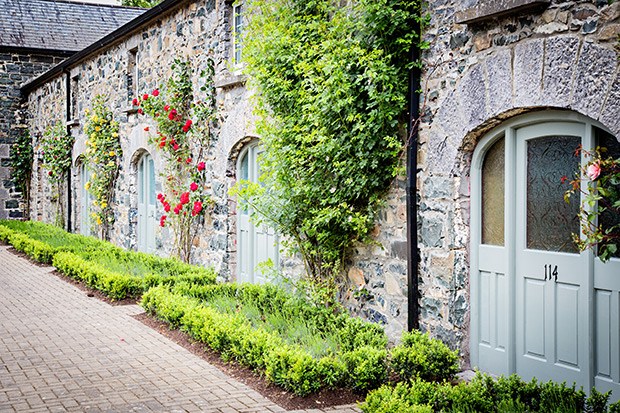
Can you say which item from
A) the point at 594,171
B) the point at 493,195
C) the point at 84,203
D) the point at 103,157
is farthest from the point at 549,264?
the point at 84,203

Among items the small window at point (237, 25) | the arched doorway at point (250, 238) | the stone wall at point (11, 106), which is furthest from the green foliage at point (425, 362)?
the stone wall at point (11, 106)

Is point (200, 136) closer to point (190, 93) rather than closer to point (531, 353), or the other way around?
point (190, 93)

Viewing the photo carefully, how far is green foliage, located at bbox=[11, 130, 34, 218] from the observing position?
22.9 m

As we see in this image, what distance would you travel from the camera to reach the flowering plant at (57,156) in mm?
18484

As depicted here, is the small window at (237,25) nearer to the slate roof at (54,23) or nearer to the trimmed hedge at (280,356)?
the trimmed hedge at (280,356)

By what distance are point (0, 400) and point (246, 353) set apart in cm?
202

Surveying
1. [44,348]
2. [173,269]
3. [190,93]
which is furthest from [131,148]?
[44,348]

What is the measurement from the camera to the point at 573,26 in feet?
14.6

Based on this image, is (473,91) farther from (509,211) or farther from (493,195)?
(509,211)

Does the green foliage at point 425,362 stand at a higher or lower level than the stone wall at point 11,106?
lower

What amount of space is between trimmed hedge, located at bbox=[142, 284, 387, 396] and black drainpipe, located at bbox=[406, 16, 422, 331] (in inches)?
22.6

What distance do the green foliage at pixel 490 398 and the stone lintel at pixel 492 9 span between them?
2.71 m

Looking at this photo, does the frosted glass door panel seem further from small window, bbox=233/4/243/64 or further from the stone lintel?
small window, bbox=233/4/243/64

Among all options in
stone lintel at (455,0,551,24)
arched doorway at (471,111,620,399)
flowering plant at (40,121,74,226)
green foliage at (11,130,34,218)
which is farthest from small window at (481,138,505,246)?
green foliage at (11,130,34,218)
